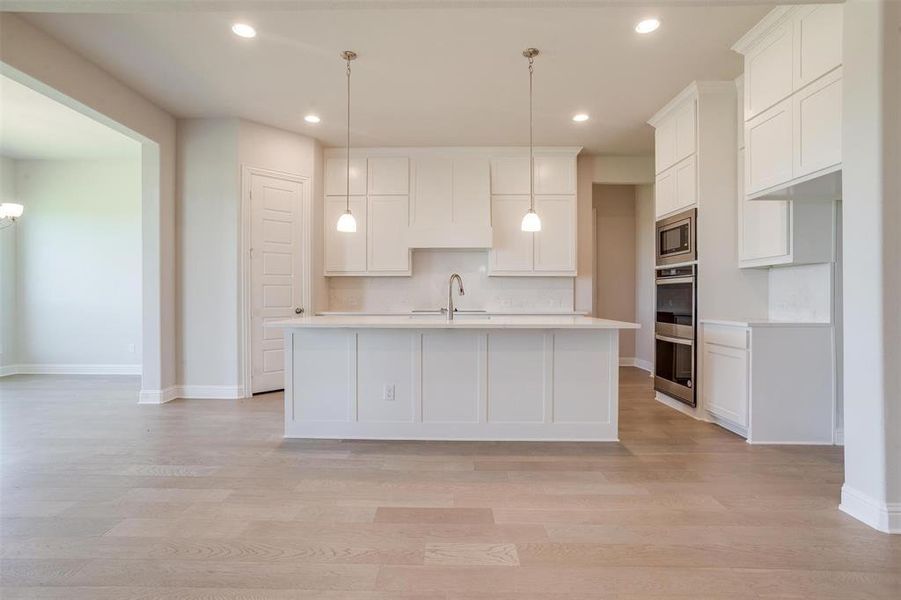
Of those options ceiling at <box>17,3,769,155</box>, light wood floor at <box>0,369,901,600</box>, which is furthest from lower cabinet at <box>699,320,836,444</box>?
ceiling at <box>17,3,769,155</box>

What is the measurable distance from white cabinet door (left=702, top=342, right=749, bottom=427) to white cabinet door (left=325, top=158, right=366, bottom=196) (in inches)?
167

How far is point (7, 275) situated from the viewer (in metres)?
5.90

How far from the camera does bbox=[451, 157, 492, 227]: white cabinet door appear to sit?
5.45 m

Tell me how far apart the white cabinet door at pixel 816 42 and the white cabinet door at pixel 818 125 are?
0.23ft

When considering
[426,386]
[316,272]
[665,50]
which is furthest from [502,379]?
[316,272]

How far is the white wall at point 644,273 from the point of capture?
6.16 m

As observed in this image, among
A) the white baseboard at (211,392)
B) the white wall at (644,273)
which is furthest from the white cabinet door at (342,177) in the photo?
the white wall at (644,273)

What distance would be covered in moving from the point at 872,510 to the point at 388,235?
4.82 m

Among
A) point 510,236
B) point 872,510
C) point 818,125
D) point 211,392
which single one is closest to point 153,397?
point 211,392

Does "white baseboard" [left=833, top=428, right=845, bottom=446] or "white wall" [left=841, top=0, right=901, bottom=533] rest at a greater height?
"white wall" [left=841, top=0, right=901, bottom=533]

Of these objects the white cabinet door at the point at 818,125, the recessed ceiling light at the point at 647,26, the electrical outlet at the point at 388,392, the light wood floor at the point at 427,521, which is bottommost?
the light wood floor at the point at 427,521

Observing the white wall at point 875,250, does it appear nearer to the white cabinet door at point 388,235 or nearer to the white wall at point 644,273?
the white wall at point 644,273

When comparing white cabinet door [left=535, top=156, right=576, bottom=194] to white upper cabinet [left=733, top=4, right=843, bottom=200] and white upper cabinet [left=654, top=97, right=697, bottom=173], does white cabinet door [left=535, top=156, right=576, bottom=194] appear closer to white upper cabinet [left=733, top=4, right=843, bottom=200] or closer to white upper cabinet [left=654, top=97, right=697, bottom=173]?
white upper cabinet [left=654, top=97, right=697, bottom=173]

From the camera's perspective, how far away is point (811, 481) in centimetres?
253
